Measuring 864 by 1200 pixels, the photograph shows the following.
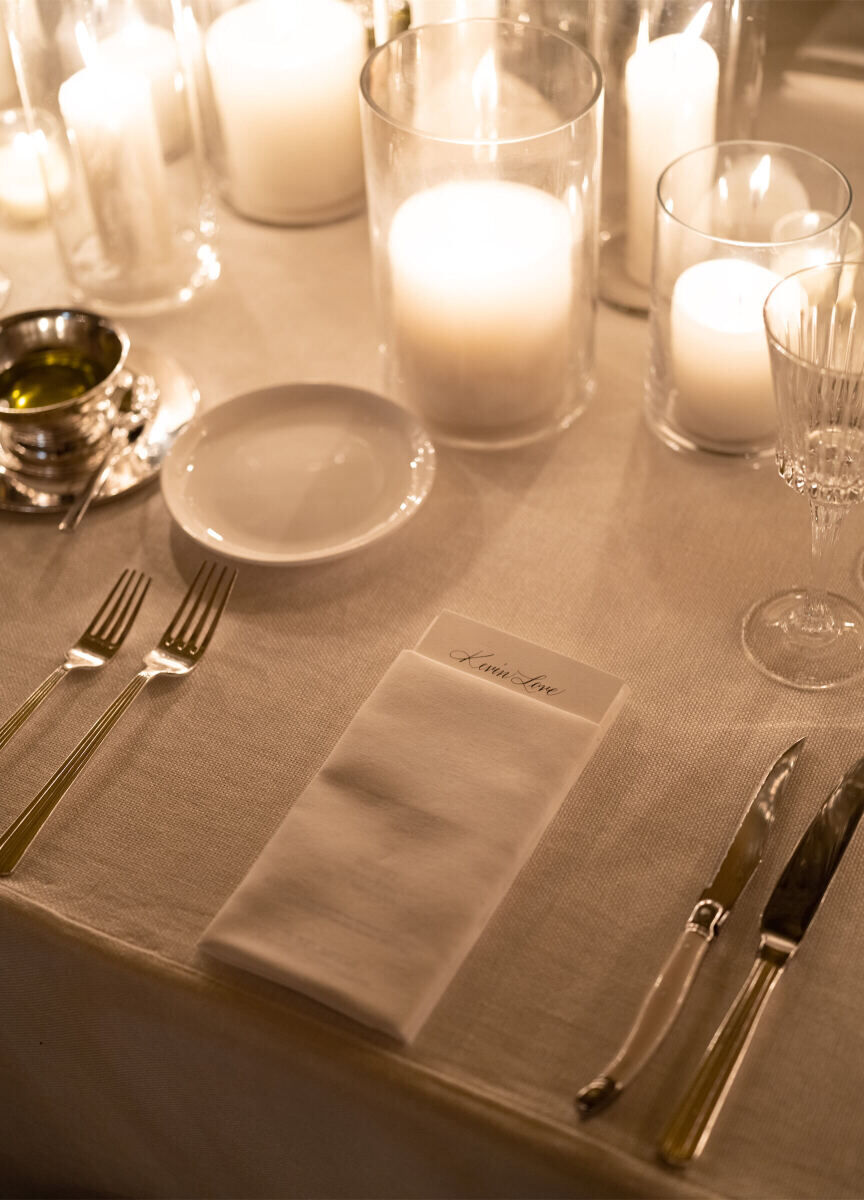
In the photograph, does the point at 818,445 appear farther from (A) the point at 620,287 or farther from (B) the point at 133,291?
(B) the point at 133,291

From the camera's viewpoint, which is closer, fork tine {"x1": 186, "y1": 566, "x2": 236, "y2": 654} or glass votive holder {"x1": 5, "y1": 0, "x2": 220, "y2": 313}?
fork tine {"x1": 186, "y1": 566, "x2": 236, "y2": 654}

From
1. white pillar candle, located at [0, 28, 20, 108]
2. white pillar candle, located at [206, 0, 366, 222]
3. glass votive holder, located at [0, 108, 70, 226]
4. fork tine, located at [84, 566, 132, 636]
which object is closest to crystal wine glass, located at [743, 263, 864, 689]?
fork tine, located at [84, 566, 132, 636]

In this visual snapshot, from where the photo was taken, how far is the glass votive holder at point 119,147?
1011 millimetres

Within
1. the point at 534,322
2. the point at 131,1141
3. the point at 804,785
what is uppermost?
the point at 534,322

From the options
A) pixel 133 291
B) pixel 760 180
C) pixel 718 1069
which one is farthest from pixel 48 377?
pixel 718 1069

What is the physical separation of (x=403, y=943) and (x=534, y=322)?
0.47 meters

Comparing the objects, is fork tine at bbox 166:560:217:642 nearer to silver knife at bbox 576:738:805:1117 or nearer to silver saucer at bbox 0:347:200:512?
silver saucer at bbox 0:347:200:512

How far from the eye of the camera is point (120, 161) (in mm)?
1054

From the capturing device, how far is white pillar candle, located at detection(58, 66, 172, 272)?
1.02 metres

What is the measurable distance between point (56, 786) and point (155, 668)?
0.34 feet

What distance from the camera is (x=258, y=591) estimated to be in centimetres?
84

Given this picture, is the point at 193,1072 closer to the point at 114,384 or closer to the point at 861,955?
the point at 861,955

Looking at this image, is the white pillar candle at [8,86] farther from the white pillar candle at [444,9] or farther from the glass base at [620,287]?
the glass base at [620,287]

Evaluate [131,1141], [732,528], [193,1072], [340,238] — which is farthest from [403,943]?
[340,238]
